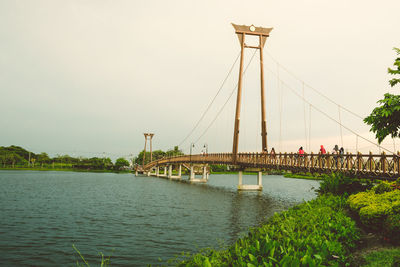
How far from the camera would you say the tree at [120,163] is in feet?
458

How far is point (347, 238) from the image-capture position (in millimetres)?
7586

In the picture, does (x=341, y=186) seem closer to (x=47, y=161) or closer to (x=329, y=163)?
(x=329, y=163)

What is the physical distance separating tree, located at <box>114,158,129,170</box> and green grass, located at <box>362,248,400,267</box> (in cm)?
13904

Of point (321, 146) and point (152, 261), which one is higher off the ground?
point (321, 146)

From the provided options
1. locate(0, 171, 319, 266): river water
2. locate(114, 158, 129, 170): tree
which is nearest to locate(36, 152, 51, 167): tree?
locate(114, 158, 129, 170): tree

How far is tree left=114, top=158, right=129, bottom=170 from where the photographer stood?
458ft

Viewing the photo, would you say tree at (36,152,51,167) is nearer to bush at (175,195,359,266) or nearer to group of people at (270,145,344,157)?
group of people at (270,145,344,157)

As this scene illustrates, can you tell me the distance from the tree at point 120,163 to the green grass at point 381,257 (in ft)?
456

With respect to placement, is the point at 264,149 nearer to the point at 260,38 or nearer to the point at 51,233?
the point at 260,38

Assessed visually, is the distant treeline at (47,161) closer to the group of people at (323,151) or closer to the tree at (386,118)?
the group of people at (323,151)

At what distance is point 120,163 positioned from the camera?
471ft

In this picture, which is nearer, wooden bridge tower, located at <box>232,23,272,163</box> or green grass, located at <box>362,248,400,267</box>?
green grass, located at <box>362,248,400,267</box>

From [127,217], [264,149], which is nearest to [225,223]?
[127,217]

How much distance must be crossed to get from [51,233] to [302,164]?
2152 centimetres
